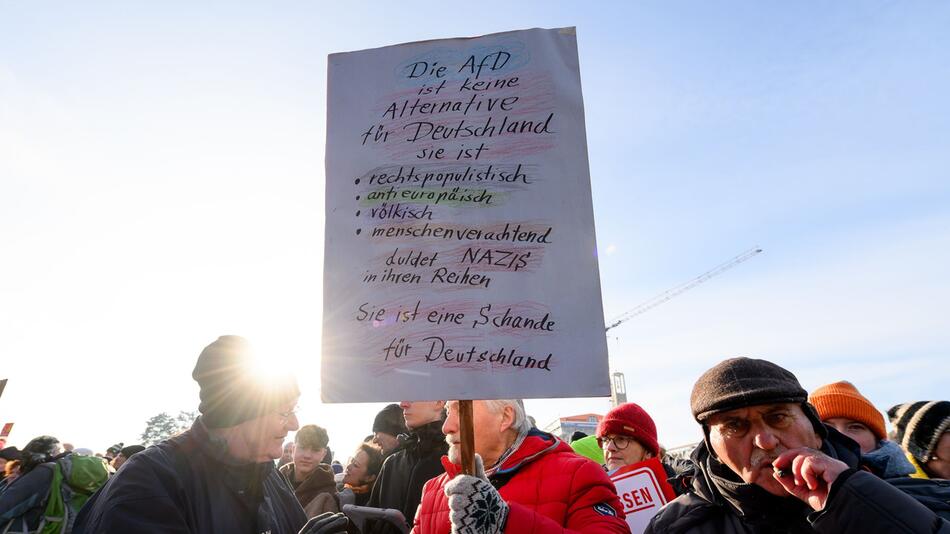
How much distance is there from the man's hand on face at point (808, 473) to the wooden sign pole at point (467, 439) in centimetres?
112

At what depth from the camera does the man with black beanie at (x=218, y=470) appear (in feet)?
7.36

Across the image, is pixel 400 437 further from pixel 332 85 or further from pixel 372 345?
pixel 332 85

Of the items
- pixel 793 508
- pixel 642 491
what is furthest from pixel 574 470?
pixel 642 491

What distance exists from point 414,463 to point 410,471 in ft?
0.22

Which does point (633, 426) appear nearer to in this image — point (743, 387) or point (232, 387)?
point (743, 387)

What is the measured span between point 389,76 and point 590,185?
1.18 meters

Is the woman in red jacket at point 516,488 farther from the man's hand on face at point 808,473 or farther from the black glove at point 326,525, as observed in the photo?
the man's hand on face at point 808,473

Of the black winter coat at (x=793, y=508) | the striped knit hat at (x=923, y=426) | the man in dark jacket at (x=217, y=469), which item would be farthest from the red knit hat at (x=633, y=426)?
the man in dark jacket at (x=217, y=469)

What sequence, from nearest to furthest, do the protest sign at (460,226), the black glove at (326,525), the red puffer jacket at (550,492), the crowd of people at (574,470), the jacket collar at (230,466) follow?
the crowd of people at (574,470), the protest sign at (460,226), the red puffer jacket at (550,492), the jacket collar at (230,466), the black glove at (326,525)

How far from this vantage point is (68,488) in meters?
5.80

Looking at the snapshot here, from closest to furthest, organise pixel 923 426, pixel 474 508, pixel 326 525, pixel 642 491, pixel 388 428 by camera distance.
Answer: pixel 474 508 → pixel 326 525 → pixel 923 426 → pixel 642 491 → pixel 388 428

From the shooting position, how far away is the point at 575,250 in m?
2.45

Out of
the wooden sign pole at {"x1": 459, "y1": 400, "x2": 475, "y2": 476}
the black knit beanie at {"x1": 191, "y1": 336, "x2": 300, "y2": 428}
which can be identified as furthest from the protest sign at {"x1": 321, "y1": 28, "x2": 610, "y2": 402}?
the black knit beanie at {"x1": 191, "y1": 336, "x2": 300, "y2": 428}

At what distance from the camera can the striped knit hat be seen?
3.22 metres
